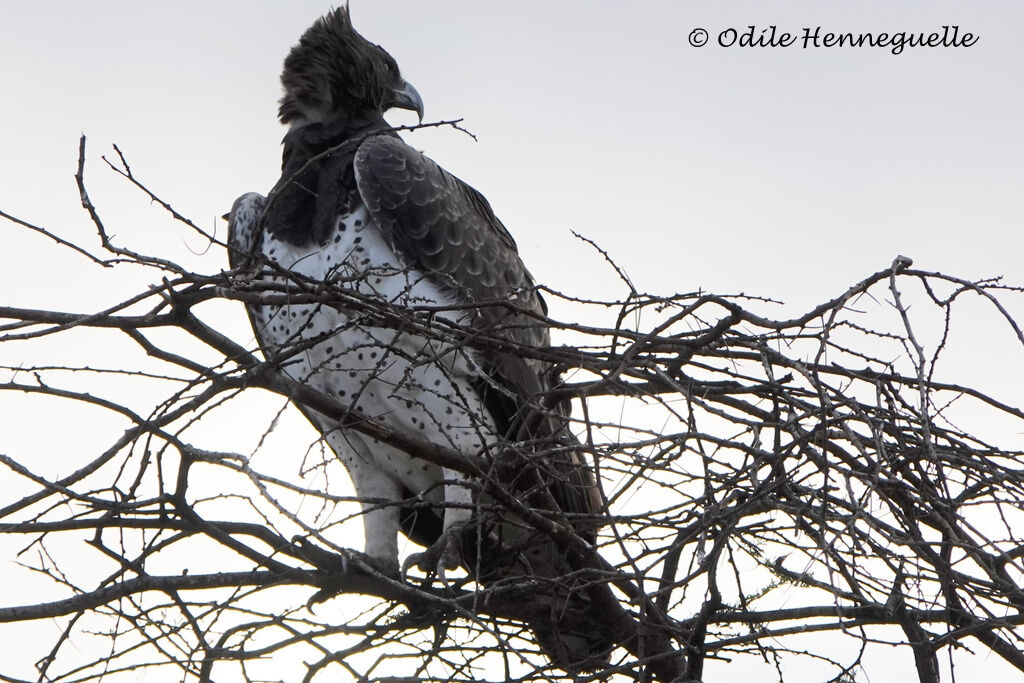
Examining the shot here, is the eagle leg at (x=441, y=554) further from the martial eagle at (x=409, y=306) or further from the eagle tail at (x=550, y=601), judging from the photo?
the eagle tail at (x=550, y=601)

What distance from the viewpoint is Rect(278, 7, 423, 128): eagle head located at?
6.62m

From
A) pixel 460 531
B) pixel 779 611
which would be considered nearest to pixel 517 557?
pixel 460 531

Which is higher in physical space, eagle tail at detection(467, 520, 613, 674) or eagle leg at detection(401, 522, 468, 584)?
eagle leg at detection(401, 522, 468, 584)

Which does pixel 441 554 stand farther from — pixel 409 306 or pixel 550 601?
pixel 409 306

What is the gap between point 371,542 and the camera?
600cm

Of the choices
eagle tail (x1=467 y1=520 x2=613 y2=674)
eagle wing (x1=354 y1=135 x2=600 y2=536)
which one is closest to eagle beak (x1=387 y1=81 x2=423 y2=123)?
eagle wing (x1=354 y1=135 x2=600 y2=536)

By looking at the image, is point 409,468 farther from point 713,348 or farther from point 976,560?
point 976,560

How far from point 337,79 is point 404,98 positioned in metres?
0.44

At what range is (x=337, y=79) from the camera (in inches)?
261

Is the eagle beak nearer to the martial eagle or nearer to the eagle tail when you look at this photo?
the martial eagle

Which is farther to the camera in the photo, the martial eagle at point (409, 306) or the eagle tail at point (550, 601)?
the martial eagle at point (409, 306)

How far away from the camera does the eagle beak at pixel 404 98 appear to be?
692cm

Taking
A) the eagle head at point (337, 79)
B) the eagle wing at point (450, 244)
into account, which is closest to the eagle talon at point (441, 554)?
the eagle wing at point (450, 244)

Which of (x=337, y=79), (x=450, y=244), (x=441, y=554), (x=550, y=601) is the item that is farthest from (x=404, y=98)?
(x=550, y=601)
